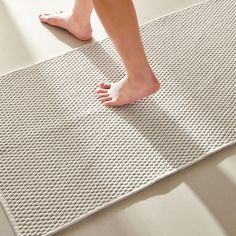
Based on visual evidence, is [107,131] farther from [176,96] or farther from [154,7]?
[154,7]

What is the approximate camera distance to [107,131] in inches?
46.4

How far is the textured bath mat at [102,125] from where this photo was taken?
1.05 meters

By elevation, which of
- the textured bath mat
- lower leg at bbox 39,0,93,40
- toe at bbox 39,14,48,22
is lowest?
the textured bath mat

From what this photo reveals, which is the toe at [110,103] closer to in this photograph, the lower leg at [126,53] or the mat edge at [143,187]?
the lower leg at [126,53]

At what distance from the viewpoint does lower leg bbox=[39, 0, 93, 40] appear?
52.2 inches

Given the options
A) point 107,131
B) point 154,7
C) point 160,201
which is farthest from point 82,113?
point 154,7

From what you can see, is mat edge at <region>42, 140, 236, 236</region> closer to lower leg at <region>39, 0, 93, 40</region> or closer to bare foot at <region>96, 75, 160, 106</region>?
bare foot at <region>96, 75, 160, 106</region>

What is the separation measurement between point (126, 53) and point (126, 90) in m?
0.15

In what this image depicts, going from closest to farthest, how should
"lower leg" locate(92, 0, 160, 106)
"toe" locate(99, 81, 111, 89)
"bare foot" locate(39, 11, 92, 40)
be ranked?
"lower leg" locate(92, 0, 160, 106) → "toe" locate(99, 81, 111, 89) → "bare foot" locate(39, 11, 92, 40)

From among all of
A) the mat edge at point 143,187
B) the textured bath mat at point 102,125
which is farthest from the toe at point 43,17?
the mat edge at point 143,187

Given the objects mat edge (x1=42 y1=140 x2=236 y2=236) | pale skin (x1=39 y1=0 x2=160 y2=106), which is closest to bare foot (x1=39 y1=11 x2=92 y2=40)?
pale skin (x1=39 y1=0 x2=160 y2=106)

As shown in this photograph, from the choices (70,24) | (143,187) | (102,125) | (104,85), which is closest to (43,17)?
(70,24)

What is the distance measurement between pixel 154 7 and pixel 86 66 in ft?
1.19

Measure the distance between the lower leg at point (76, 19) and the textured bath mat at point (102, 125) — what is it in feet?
0.18
